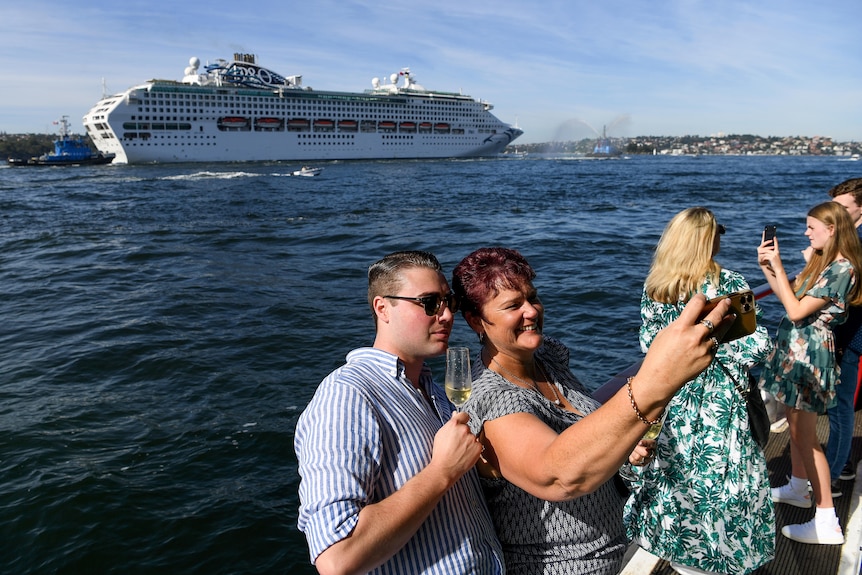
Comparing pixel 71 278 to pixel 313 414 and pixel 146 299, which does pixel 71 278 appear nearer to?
pixel 146 299

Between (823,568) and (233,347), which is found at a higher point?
(823,568)

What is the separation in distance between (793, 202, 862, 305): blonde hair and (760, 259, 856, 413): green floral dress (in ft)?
0.11

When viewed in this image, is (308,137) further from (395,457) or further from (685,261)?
(395,457)

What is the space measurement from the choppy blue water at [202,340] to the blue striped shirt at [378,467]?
3.12 m

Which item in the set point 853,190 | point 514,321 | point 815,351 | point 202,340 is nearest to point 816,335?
point 815,351

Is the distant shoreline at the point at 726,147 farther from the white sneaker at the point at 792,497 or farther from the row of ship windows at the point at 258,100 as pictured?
the white sneaker at the point at 792,497

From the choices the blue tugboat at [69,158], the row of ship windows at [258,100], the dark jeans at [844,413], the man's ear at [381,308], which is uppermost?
the row of ship windows at [258,100]

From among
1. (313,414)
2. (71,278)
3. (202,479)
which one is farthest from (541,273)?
(313,414)

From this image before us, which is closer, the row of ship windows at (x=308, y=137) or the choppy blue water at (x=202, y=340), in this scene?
the choppy blue water at (x=202, y=340)

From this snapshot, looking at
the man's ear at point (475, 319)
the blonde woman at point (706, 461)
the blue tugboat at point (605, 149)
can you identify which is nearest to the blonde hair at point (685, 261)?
the blonde woman at point (706, 461)

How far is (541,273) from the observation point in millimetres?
12562

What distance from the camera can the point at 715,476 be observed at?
207cm

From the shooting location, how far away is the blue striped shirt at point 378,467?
126cm

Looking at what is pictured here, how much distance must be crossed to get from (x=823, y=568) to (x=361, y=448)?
2.22 meters
